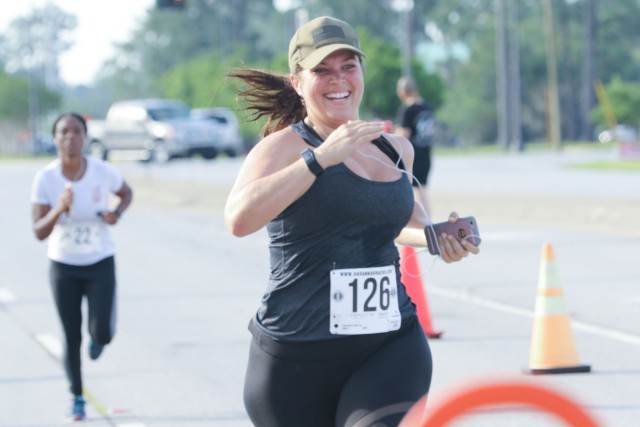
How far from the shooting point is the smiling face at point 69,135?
826cm

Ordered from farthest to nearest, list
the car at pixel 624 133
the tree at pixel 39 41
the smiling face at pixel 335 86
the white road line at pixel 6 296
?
the tree at pixel 39 41, the car at pixel 624 133, the white road line at pixel 6 296, the smiling face at pixel 335 86

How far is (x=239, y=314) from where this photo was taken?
40.8 ft

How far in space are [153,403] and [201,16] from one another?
118931 millimetres

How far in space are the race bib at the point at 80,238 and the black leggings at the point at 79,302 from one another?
92 millimetres

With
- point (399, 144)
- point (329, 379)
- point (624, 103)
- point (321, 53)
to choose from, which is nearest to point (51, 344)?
point (399, 144)

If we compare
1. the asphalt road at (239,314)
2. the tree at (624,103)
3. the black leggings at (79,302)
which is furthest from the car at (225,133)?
the black leggings at (79,302)

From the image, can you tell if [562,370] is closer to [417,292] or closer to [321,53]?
[417,292]

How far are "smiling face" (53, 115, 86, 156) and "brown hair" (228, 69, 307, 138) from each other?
3758mm

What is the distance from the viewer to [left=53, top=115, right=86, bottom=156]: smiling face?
8.26 m

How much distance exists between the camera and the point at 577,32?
109m

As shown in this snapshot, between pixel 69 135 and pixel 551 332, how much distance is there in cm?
317

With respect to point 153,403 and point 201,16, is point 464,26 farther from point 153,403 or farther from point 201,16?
point 153,403

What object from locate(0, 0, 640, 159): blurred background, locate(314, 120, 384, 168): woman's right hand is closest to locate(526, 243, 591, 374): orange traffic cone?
locate(314, 120, 384, 168): woman's right hand

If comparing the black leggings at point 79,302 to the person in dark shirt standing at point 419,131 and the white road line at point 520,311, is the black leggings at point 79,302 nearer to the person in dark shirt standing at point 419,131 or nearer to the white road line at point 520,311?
the white road line at point 520,311
